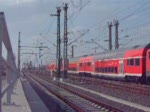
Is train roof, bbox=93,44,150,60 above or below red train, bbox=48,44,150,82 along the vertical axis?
above

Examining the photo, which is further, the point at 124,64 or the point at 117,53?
the point at 117,53

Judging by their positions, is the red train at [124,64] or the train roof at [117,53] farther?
the train roof at [117,53]

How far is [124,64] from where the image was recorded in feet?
139

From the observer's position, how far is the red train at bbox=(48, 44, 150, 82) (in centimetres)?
3731

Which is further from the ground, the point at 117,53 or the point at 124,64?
the point at 117,53

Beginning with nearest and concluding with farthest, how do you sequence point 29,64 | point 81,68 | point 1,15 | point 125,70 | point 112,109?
point 1,15
point 112,109
point 125,70
point 81,68
point 29,64

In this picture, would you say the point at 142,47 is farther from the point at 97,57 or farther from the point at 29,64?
the point at 29,64

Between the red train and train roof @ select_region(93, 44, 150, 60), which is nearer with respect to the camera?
the red train

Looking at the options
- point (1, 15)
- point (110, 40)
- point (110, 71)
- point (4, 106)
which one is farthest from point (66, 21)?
point (1, 15)

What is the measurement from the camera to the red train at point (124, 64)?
122 feet

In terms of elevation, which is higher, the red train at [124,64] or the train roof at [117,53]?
the train roof at [117,53]

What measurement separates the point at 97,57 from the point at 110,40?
17.1 m

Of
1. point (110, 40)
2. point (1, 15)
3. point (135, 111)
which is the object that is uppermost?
point (110, 40)

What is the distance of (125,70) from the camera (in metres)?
41.7
